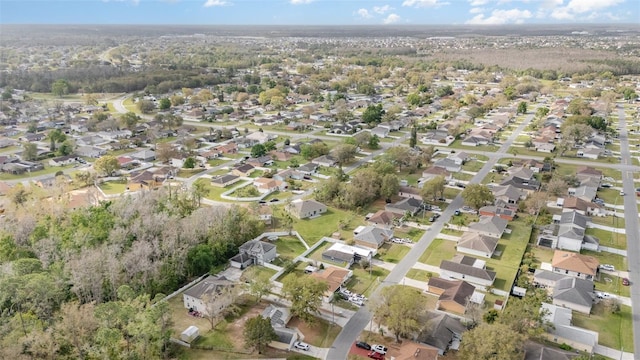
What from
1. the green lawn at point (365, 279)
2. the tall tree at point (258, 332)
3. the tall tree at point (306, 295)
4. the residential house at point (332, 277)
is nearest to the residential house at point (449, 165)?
the green lawn at point (365, 279)

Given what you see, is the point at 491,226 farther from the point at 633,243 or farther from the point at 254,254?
the point at 254,254

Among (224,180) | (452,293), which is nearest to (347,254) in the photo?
(452,293)

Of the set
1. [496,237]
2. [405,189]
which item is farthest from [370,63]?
[496,237]

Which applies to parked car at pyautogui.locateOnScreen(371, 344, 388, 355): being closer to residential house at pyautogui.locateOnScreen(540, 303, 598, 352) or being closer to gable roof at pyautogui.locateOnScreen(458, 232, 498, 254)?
residential house at pyautogui.locateOnScreen(540, 303, 598, 352)

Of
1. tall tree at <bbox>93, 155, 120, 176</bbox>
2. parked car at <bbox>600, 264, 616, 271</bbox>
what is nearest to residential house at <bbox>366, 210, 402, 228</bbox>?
parked car at <bbox>600, 264, 616, 271</bbox>

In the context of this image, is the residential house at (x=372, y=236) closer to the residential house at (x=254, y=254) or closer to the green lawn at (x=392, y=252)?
the green lawn at (x=392, y=252)
